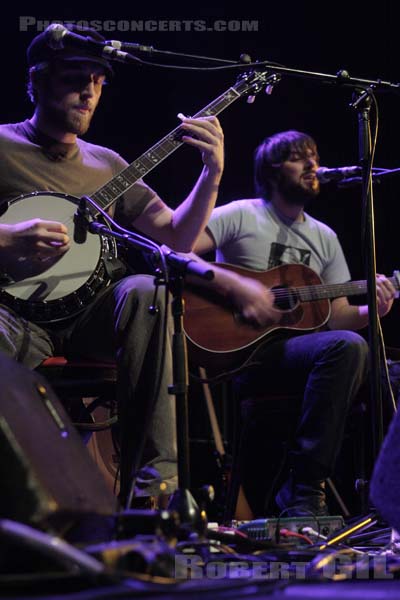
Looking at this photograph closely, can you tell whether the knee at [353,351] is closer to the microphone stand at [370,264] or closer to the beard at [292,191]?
the microphone stand at [370,264]

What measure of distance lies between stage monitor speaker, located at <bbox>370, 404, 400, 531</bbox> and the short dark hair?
8.37ft

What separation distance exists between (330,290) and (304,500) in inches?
39.6

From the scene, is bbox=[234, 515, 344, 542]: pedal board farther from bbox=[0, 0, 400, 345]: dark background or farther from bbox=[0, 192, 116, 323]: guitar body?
bbox=[0, 0, 400, 345]: dark background

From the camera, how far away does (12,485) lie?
136 cm

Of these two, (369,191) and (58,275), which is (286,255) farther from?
(58,275)

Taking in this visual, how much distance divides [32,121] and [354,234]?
207 centimetres

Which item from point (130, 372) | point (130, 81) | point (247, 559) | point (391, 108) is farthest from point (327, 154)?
point (247, 559)

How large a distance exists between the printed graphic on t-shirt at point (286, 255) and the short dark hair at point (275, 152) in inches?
14.0

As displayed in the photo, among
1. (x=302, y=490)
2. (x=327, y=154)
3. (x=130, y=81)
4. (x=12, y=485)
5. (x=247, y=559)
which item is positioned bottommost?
(x=302, y=490)

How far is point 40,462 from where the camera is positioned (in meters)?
1.43

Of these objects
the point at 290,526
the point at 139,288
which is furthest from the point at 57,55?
the point at 290,526

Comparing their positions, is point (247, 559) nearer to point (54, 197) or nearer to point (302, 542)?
point (302, 542)

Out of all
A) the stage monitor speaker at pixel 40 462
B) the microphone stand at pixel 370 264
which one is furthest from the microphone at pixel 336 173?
the stage monitor speaker at pixel 40 462
